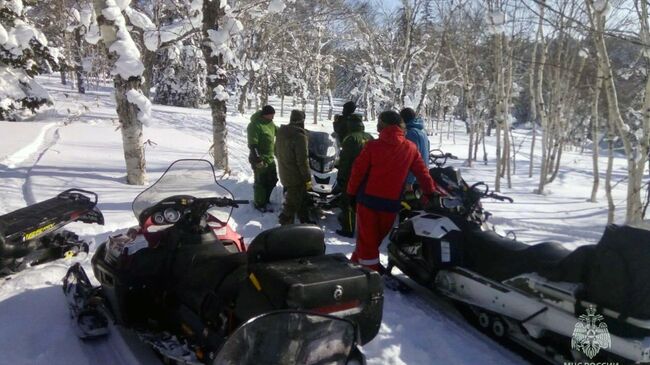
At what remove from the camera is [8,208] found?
259 inches

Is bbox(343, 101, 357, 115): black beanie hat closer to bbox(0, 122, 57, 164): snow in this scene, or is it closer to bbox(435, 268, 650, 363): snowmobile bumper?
bbox(435, 268, 650, 363): snowmobile bumper

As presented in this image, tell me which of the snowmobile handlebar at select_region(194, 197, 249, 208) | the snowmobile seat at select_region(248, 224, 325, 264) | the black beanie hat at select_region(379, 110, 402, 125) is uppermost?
the black beanie hat at select_region(379, 110, 402, 125)

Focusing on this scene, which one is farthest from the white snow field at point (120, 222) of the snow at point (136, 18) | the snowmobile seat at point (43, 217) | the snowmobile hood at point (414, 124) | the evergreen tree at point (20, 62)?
the snow at point (136, 18)

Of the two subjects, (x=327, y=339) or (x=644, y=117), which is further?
(x=644, y=117)

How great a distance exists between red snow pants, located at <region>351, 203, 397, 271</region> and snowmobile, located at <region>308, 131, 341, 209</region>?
2.08m

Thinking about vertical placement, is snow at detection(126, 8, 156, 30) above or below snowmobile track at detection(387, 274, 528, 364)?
above

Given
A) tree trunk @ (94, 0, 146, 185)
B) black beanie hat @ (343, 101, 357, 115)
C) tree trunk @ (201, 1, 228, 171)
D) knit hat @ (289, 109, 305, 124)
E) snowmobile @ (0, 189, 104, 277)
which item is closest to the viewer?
snowmobile @ (0, 189, 104, 277)

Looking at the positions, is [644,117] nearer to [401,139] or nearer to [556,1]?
[401,139]

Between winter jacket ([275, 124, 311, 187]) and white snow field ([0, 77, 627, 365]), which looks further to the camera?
winter jacket ([275, 124, 311, 187])

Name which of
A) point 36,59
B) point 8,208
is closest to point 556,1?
point 8,208

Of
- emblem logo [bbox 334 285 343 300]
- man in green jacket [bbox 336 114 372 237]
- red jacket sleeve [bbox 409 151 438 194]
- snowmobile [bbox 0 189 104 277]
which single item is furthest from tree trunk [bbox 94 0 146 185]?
emblem logo [bbox 334 285 343 300]

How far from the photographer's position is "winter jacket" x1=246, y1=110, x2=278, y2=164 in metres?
7.29

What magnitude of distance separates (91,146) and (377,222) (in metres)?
10.5

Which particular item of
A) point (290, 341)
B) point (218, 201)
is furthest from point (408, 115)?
point (290, 341)
